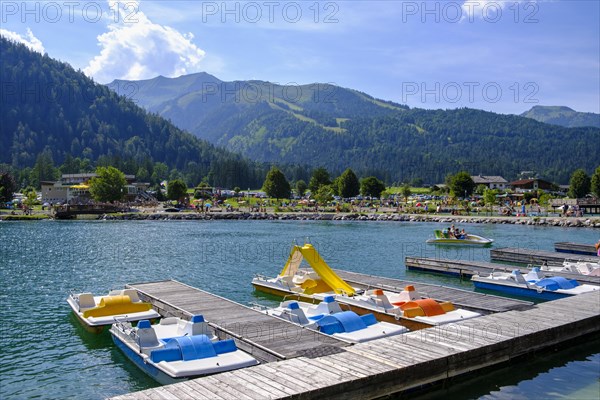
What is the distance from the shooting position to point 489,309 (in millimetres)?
23281

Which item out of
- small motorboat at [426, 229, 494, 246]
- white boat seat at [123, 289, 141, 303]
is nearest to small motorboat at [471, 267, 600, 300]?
white boat seat at [123, 289, 141, 303]

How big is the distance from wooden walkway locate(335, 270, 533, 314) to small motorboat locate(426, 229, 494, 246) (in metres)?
31.8

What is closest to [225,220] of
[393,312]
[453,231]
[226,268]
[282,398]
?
[453,231]

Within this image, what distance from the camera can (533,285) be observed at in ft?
99.7

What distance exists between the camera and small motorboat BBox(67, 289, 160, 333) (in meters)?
22.5

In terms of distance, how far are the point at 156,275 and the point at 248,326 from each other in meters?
22.3

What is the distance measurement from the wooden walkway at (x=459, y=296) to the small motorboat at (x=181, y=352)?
1200cm

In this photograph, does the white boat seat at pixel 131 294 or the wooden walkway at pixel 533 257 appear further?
the wooden walkway at pixel 533 257

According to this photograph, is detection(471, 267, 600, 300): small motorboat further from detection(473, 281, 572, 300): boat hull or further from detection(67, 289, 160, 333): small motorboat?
detection(67, 289, 160, 333): small motorboat

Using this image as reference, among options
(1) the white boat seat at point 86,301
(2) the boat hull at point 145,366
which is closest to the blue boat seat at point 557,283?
(2) the boat hull at point 145,366

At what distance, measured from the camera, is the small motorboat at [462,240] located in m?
60.3

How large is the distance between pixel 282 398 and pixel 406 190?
515ft

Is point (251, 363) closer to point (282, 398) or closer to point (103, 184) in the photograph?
point (282, 398)

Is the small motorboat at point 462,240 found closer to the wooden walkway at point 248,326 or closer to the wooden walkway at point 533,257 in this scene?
the wooden walkway at point 533,257
